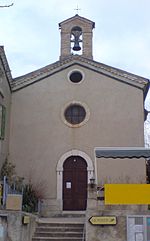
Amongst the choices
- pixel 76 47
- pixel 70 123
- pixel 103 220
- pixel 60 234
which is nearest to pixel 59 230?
pixel 60 234

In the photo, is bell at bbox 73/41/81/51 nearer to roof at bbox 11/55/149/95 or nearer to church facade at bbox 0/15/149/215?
church facade at bbox 0/15/149/215

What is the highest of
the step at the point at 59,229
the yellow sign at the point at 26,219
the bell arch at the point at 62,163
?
the bell arch at the point at 62,163

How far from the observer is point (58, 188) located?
18.5m

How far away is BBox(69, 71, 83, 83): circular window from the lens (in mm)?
20141

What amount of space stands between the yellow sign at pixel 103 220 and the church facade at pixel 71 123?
5.79 metres

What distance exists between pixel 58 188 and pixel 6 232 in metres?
6.64

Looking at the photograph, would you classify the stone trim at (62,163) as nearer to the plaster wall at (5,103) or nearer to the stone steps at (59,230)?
the plaster wall at (5,103)

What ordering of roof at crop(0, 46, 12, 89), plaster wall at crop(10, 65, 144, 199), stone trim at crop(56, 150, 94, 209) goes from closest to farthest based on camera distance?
roof at crop(0, 46, 12, 89) < stone trim at crop(56, 150, 94, 209) < plaster wall at crop(10, 65, 144, 199)

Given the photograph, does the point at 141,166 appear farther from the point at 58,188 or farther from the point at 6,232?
the point at 6,232

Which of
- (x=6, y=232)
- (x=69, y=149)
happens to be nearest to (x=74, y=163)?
(x=69, y=149)

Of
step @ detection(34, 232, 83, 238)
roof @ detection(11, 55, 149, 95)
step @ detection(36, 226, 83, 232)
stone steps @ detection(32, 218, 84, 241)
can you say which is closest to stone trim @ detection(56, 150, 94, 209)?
stone steps @ detection(32, 218, 84, 241)

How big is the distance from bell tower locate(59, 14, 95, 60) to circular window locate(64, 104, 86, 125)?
2749 millimetres

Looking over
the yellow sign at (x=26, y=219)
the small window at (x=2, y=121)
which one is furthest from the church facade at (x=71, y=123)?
the yellow sign at (x=26, y=219)

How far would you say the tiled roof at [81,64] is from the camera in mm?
19625
